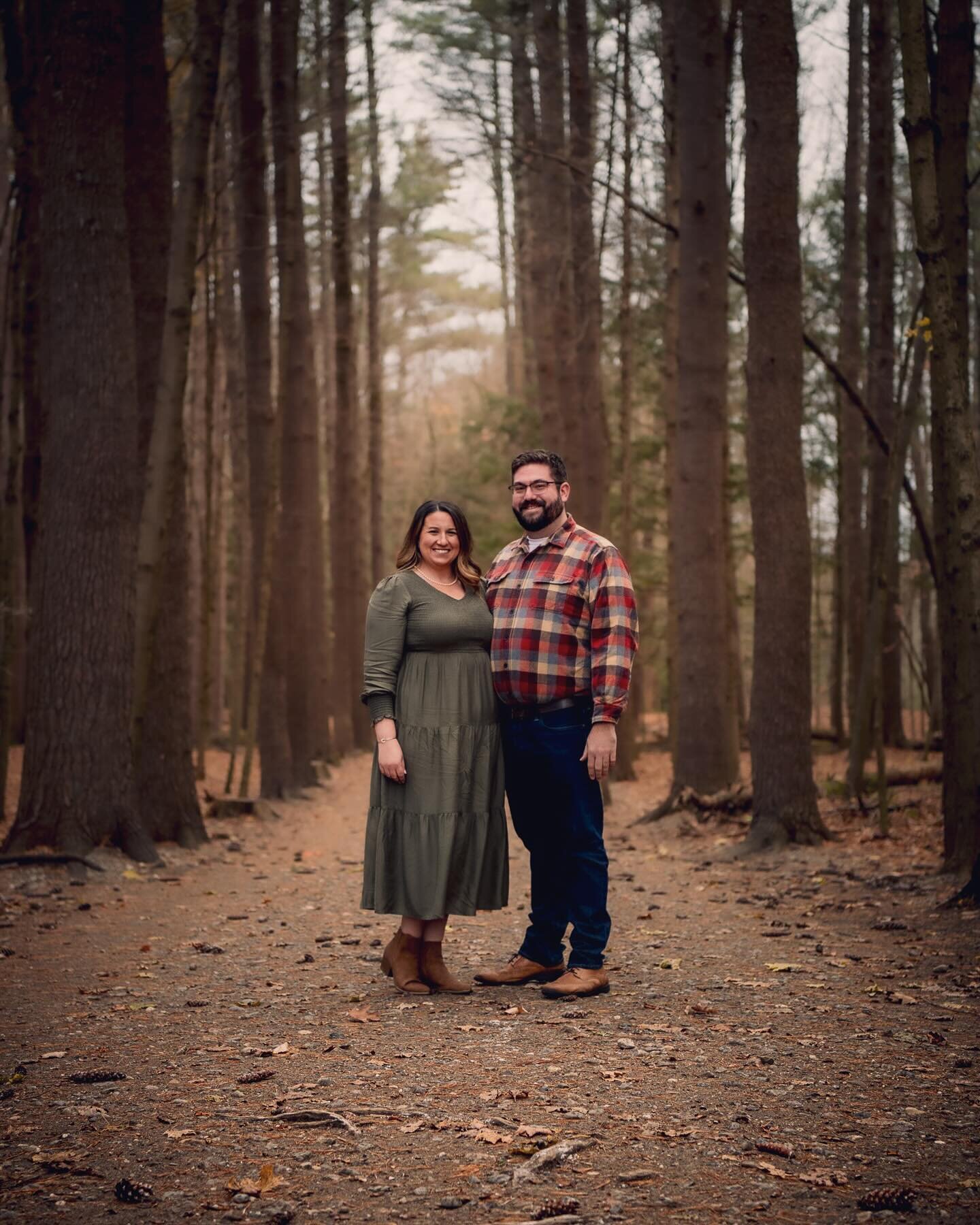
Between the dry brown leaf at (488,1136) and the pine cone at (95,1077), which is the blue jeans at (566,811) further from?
the pine cone at (95,1077)

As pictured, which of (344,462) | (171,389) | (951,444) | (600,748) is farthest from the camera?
(344,462)

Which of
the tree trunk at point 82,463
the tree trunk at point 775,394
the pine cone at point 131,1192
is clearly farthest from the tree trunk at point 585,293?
the pine cone at point 131,1192

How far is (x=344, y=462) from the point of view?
2250 centimetres

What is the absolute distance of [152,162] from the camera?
10.6 metres

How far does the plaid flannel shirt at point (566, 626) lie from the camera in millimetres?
5203

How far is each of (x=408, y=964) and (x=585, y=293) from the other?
46.9 ft

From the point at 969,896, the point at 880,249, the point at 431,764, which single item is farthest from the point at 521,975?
the point at 880,249

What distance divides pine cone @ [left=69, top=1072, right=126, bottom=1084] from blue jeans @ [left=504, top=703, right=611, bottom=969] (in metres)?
1.97

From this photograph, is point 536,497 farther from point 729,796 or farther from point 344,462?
point 344,462

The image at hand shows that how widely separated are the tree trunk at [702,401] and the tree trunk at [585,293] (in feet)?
7.55

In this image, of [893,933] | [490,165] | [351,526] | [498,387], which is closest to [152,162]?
[893,933]

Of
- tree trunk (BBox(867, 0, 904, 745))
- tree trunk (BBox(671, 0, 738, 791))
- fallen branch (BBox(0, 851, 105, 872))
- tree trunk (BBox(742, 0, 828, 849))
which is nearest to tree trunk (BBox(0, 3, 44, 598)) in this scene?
fallen branch (BBox(0, 851, 105, 872))

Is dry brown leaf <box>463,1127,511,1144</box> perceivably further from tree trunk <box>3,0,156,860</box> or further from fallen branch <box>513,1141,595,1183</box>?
tree trunk <box>3,0,156,860</box>

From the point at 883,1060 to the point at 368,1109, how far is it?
1917mm
